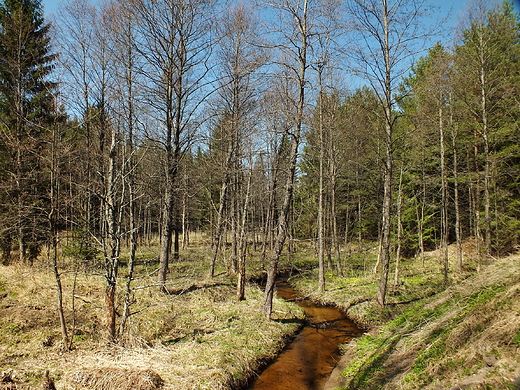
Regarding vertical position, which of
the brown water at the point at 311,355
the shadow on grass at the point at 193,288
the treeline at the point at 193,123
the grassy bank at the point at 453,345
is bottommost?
the brown water at the point at 311,355

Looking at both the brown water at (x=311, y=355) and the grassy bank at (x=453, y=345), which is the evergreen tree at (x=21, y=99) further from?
the grassy bank at (x=453, y=345)

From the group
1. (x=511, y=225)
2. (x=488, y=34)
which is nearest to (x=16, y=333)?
(x=511, y=225)

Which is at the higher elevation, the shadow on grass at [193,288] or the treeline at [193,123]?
the treeline at [193,123]

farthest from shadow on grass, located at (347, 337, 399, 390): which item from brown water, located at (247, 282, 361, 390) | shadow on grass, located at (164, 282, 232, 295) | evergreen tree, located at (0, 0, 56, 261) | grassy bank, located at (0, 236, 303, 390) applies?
evergreen tree, located at (0, 0, 56, 261)

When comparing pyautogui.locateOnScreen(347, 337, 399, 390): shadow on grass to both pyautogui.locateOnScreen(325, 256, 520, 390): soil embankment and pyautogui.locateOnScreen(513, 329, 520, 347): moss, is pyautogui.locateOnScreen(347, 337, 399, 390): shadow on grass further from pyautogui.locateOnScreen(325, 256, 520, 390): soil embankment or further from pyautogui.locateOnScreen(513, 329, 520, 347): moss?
pyautogui.locateOnScreen(513, 329, 520, 347): moss

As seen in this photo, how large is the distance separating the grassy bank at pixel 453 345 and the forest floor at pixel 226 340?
20 millimetres

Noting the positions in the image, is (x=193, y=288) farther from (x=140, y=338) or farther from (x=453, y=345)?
(x=453, y=345)

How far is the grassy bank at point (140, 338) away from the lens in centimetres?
536

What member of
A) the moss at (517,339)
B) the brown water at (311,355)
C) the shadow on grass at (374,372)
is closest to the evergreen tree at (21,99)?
the brown water at (311,355)

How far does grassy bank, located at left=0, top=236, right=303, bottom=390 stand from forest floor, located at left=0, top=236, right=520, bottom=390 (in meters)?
0.02

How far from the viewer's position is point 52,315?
7.70 metres

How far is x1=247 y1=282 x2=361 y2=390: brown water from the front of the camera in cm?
655

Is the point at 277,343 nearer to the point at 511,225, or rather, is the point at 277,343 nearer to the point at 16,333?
the point at 16,333

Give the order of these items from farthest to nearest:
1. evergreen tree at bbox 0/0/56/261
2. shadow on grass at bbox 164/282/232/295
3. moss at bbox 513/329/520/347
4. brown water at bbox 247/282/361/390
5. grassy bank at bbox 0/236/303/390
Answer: evergreen tree at bbox 0/0/56/261
shadow on grass at bbox 164/282/232/295
brown water at bbox 247/282/361/390
grassy bank at bbox 0/236/303/390
moss at bbox 513/329/520/347
